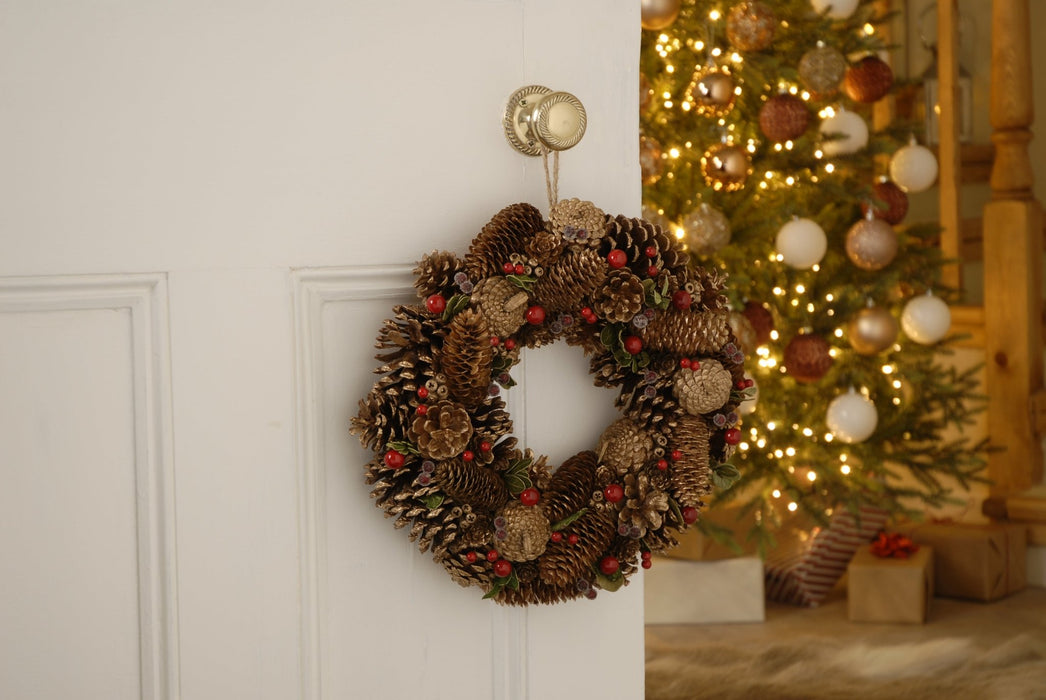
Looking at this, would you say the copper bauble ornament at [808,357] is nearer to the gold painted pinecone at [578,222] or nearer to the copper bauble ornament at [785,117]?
the copper bauble ornament at [785,117]

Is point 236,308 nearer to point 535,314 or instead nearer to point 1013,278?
point 535,314

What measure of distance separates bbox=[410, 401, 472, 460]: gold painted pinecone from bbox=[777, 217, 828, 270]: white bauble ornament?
5.16 ft

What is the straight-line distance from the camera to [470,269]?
0.77 m

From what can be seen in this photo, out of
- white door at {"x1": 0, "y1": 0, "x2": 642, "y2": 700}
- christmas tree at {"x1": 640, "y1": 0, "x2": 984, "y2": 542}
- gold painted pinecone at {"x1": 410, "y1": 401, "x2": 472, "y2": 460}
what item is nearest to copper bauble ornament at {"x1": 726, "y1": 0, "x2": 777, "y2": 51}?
christmas tree at {"x1": 640, "y1": 0, "x2": 984, "y2": 542}

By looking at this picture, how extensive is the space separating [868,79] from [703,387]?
1.78 meters

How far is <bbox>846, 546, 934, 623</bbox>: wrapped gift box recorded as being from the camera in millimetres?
2371

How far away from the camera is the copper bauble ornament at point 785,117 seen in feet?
7.16

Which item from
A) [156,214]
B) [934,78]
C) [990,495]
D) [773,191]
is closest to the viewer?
[156,214]

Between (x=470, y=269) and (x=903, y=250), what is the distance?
196 cm

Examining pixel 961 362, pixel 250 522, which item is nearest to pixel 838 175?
pixel 961 362

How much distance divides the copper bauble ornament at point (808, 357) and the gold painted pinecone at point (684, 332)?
1473 mm

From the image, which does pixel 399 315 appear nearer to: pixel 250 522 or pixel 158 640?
pixel 250 522

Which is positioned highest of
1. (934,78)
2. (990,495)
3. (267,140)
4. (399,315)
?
(934,78)

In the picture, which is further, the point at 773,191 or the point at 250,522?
the point at 773,191
